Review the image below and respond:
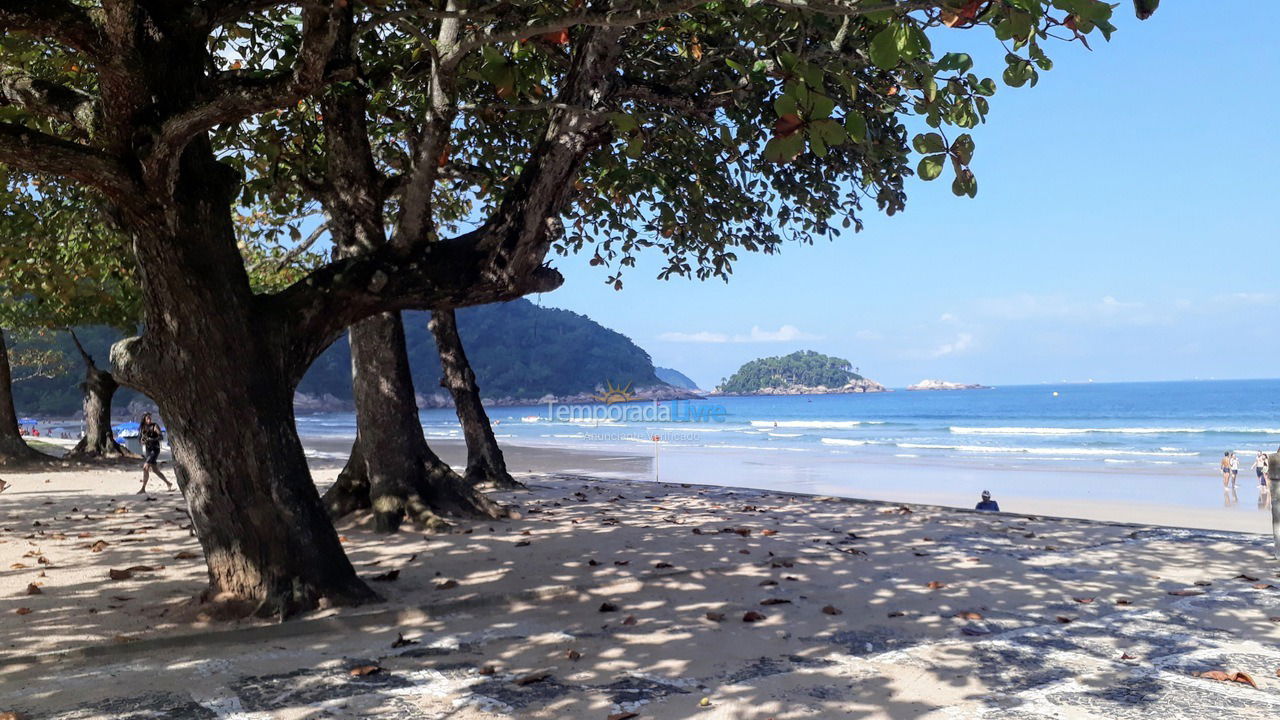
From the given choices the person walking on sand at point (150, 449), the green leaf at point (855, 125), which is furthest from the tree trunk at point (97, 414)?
the green leaf at point (855, 125)

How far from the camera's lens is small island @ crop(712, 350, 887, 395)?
193 meters

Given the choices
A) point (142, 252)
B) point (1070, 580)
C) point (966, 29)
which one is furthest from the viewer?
point (1070, 580)

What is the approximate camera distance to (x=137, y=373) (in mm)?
6785

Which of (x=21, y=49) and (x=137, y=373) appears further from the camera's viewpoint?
(x=21, y=49)

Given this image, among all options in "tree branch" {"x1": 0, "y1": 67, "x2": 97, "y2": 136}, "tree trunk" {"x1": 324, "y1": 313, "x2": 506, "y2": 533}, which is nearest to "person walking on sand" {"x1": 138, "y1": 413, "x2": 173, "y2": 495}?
"tree trunk" {"x1": 324, "y1": 313, "x2": 506, "y2": 533}

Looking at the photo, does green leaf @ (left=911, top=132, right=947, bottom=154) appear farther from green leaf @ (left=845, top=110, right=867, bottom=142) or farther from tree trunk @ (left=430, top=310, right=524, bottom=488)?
tree trunk @ (left=430, top=310, right=524, bottom=488)

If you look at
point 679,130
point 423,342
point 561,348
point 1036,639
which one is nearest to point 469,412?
point 679,130

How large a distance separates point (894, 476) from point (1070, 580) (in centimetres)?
2644

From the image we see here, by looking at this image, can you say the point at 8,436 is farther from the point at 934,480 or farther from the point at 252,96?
the point at 934,480

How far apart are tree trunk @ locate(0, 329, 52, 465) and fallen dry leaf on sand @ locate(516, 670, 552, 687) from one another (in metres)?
21.4

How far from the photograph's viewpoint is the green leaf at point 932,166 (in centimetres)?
427

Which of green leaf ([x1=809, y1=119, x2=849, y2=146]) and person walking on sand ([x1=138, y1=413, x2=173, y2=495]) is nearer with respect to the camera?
green leaf ([x1=809, y1=119, x2=849, y2=146])

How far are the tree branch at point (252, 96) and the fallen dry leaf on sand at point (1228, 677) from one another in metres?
6.48

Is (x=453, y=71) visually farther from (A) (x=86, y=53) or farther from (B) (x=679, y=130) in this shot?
(B) (x=679, y=130)
